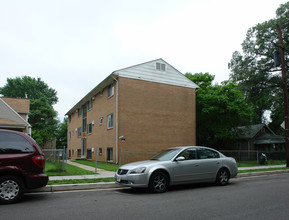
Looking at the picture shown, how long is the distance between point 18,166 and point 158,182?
4.01 m

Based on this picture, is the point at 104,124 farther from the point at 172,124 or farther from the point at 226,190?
the point at 226,190

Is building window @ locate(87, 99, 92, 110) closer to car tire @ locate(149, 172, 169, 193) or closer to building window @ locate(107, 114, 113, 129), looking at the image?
building window @ locate(107, 114, 113, 129)

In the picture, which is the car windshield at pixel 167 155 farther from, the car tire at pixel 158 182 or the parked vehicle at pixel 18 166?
the parked vehicle at pixel 18 166

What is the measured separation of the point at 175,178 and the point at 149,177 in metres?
0.98

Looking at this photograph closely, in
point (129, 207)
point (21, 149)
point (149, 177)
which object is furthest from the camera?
point (149, 177)

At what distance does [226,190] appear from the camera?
8.54m

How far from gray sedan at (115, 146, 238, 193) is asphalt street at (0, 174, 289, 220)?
0.38m

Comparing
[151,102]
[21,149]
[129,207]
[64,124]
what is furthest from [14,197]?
[64,124]

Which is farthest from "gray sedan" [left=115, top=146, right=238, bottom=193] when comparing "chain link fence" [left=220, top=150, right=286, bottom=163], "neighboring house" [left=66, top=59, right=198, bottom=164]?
"neighboring house" [left=66, top=59, right=198, bottom=164]

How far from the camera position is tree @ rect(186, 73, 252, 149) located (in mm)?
25109

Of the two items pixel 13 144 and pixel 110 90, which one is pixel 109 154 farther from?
pixel 13 144

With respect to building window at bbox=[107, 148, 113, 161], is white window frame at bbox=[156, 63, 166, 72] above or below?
above

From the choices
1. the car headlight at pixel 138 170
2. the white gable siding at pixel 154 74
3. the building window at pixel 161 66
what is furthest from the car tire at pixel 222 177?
the building window at pixel 161 66

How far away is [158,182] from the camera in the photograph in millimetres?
8203
